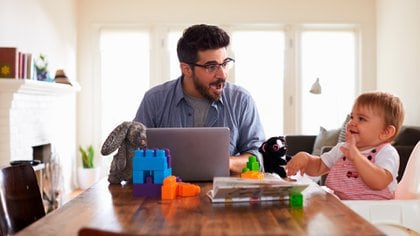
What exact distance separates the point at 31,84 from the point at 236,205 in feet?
11.9

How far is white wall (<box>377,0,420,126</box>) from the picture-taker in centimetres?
572

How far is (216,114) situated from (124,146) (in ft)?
2.23

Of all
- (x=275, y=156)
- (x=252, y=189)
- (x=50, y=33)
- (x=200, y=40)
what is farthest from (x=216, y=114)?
(x=50, y=33)

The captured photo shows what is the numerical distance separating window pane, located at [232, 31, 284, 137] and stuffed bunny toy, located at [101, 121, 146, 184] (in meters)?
5.39

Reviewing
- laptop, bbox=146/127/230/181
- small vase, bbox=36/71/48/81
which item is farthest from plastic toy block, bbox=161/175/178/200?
small vase, bbox=36/71/48/81

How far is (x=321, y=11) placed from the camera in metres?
7.33

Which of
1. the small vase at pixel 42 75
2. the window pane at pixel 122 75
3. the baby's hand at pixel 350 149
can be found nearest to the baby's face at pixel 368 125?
the baby's hand at pixel 350 149

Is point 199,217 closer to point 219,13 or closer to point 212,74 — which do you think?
point 212,74

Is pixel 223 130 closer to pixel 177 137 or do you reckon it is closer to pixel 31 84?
pixel 177 137

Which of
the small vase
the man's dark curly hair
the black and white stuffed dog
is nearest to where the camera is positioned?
the black and white stuffed dog

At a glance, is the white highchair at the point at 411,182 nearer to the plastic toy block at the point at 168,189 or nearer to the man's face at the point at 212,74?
the man's face at the point at 212,74

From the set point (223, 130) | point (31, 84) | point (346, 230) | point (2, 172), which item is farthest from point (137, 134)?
point (31, 84)

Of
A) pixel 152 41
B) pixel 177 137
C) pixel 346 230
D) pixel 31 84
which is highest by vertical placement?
pixel 152 41

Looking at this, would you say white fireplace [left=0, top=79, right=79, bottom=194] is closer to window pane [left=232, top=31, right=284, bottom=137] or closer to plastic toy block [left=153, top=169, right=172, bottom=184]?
window pane [left=232, top=31, right=284, bottom=137]
